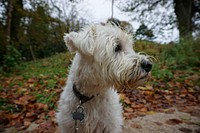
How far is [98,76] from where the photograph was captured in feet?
8.74

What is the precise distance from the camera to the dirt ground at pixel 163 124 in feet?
12.1

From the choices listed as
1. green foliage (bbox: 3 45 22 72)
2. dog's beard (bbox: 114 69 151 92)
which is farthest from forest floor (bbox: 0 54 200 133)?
green foliage (bbox: 3 45 22 72)

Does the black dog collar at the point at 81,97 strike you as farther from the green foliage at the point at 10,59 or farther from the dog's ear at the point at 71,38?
the green foliage at the point at 10,59

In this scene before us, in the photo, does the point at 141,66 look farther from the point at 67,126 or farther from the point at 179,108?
the point at 179,108

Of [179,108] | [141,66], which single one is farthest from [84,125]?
[179,108]

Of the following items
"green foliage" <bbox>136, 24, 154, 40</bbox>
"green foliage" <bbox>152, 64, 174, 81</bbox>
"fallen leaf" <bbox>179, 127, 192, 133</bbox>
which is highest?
"green foliage" <bbox>136, 24, 154, 40</bbox>

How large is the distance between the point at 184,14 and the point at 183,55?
21.9ft

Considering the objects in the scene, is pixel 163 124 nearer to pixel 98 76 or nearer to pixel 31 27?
pixel 98 76

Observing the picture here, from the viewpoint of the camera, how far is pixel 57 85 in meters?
6.10

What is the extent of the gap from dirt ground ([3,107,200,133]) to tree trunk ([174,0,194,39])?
367 inches

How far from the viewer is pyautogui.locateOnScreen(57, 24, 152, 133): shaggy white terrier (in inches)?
99.6

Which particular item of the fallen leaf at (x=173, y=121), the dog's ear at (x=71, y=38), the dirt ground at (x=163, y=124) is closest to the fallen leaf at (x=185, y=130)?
the dirt ground at (x=163, y=124)

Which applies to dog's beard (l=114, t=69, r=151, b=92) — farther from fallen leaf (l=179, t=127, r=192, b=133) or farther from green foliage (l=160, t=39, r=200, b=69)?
green foliage (l=160, t=39, r=200, b=69)

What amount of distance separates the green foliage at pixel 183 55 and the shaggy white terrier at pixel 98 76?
5.58 m
